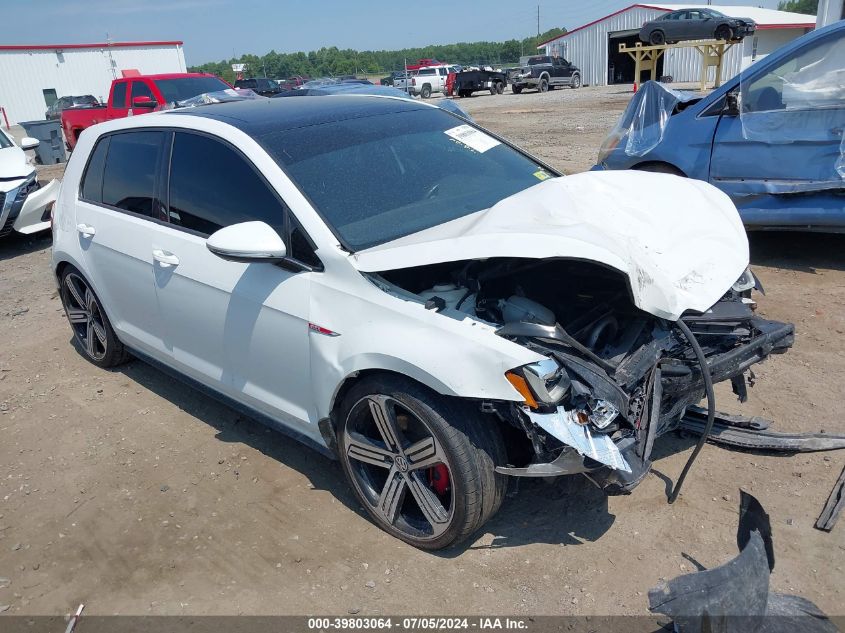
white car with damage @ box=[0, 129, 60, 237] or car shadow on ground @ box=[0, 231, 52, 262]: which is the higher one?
white car with damage @ box=[0, 129, 60, 237]

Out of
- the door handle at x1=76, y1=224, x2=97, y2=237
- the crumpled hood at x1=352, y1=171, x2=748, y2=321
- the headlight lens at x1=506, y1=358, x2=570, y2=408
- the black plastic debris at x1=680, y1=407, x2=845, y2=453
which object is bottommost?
the black plastic debris at x1=680, y1=407, x2=845, y2=453

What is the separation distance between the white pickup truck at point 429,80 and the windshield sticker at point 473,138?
38.1 m

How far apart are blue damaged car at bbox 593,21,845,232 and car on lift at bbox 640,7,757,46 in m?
20.7

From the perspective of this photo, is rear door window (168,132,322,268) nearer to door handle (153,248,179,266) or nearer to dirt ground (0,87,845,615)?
door handle (153,248,179,266)

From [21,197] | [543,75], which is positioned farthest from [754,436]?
[543,75]

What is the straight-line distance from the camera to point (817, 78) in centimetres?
572

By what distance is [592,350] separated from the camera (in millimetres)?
2867

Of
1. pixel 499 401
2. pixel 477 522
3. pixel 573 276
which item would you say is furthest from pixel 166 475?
pixel 573 276

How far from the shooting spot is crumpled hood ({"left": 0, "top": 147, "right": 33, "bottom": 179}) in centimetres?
911

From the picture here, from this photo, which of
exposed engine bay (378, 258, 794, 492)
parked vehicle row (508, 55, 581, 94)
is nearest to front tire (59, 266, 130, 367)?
exposed engine bay (378, 258, 794, 492)

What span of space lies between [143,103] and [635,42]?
3536 centimetres

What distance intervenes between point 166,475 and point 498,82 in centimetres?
3775

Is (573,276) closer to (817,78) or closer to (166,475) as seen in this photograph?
(166,475)

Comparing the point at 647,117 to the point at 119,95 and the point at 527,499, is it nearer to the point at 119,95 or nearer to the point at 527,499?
the point at 527,499
